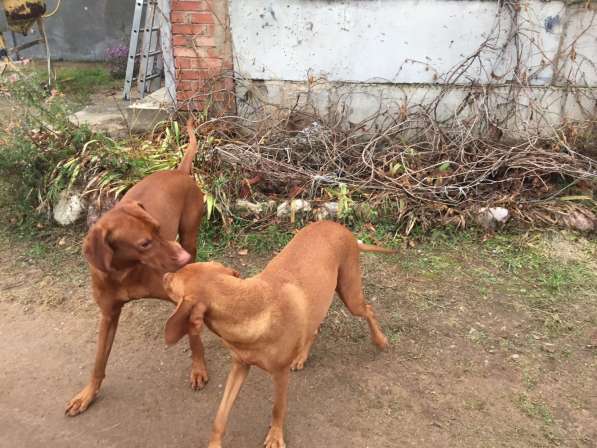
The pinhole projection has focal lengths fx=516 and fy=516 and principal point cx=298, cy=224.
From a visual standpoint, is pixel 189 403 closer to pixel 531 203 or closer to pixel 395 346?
pixel 395 346

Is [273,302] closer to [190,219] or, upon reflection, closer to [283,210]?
[190,219]

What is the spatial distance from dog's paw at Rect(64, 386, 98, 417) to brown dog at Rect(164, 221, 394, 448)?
2.75 ft

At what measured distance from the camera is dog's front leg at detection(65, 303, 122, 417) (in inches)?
114

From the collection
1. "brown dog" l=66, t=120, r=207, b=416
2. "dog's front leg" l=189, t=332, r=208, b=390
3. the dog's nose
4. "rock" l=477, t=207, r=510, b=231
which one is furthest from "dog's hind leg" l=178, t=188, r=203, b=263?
"rock" l=477, t=207, r=510, b=231

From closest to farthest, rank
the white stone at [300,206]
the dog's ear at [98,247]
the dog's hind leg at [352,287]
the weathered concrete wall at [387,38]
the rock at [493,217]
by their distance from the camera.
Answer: the dog's ear at [98,247] → the dog's hind leg at [352,287] → the rock at [493,217] → the white stone at [300,206] → the weathered concrete wall at [387,38]

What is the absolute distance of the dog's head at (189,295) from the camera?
213 cm

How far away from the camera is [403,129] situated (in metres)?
5.30

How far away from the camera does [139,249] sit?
2.51 meters

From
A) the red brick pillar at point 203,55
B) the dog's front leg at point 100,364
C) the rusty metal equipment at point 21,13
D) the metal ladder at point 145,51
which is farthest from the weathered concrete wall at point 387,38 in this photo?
the rusty metal equipment at point 21,13

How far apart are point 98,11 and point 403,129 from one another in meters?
7.48

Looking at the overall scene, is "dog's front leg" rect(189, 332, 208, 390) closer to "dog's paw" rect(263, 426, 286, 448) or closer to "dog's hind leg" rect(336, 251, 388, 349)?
"dog's paw" rect(263, 426, 286, 448)

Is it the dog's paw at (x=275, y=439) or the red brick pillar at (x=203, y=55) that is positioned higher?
the red brick pillar at (x=203, y=55)

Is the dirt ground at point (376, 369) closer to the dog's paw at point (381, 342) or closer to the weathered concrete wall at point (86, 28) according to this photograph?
the dog's paw at point (381, 342)

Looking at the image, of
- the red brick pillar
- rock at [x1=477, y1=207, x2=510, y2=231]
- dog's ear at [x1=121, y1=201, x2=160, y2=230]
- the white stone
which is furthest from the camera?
the red brick pillar
